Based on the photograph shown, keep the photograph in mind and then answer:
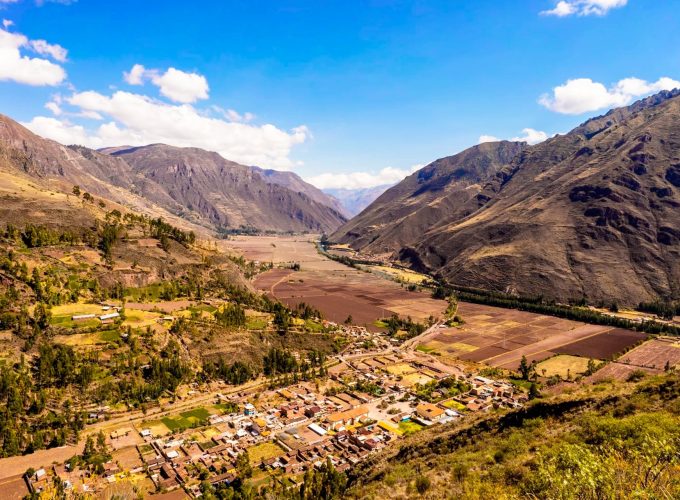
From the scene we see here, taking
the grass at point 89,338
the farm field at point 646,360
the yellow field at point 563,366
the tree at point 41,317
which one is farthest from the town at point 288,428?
the farm field at point 646,360

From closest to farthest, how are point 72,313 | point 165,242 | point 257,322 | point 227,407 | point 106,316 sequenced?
1. point 227,407
2. point 72,313
3. point 106,316
4. point 257,322
5. point 165,242

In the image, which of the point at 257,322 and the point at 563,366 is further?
the point at 257,322

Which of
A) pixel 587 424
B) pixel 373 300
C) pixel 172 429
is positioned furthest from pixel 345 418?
pixel 373 300

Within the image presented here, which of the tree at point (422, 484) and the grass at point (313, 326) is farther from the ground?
the tree at point (422, 484)

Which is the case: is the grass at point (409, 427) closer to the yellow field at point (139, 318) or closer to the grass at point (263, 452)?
the grass at point (263, 452)

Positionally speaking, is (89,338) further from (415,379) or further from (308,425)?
(415,379)

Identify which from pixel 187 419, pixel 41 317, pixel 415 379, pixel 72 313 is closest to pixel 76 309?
pixel 72 313
